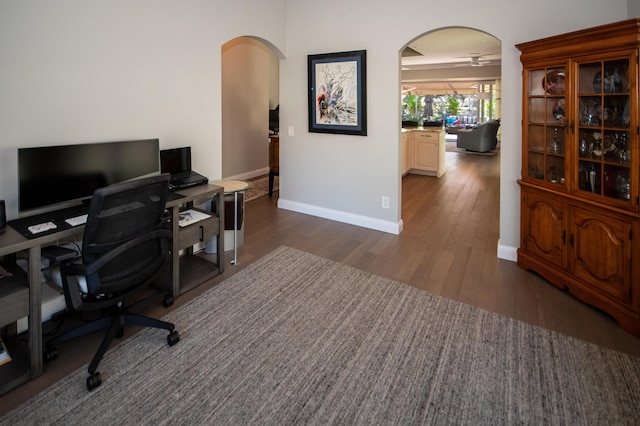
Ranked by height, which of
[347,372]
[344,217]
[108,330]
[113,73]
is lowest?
[347,372]

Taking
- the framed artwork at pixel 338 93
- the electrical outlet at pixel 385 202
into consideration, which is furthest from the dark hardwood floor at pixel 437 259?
the framed artwork at pixel 338 93

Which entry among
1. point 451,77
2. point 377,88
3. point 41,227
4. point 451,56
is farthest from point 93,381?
point 451,77

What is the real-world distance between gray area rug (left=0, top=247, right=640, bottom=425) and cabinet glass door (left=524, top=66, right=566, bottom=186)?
50.8 inches

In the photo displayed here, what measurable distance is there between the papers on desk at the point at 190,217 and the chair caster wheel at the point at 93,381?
129cm

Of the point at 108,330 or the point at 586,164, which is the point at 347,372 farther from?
the point at 586,164

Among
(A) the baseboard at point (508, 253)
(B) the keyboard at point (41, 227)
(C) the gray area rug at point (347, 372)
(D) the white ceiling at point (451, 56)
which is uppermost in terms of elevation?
(D) the white ceiling at point (451, 56)

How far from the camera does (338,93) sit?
4660mm

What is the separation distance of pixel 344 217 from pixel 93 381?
3.37 m

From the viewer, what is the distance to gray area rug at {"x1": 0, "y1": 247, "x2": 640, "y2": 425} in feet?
6.12

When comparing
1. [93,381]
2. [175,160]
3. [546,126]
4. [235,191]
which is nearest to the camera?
[93,381]

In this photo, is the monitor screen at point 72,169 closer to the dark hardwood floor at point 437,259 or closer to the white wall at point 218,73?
the white wall at point 218,73

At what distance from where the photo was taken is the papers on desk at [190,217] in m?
3.14

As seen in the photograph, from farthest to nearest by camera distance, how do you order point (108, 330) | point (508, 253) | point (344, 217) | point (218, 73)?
1. point (344, 217)
2. point (218, 73)
3. point (508, 253)
4. point (108, 330)

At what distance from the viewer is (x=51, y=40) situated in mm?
2564
